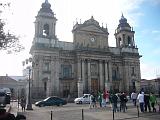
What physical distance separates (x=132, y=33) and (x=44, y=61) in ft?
75.9

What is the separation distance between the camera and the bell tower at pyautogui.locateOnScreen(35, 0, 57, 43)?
4972cm

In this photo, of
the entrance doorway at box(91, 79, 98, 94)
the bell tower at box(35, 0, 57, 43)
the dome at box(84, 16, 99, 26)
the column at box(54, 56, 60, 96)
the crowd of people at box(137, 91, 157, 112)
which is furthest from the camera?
the dome at box(84, 16, 99, 26)

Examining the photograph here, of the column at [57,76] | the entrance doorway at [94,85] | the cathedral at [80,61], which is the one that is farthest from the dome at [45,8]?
the entrance doorway at [94,85]

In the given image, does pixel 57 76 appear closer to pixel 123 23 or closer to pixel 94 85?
pixel 94 85

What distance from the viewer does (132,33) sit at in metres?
60.0

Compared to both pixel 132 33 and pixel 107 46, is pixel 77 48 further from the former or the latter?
pixel 132 33

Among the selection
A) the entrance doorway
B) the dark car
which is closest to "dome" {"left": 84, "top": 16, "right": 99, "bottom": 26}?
the entrance doorway

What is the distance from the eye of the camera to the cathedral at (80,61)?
47.8 meters

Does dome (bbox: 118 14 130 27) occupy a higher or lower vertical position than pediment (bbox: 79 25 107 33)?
higher

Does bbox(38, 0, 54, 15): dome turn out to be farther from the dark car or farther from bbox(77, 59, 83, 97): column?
the dark car

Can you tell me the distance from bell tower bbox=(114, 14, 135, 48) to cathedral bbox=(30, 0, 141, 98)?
28 centimetres

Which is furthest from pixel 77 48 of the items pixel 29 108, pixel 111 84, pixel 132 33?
pixel 29 108

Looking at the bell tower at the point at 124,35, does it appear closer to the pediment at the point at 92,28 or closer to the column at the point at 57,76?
the pediment at the point at 92,28

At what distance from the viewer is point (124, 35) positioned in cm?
5894
